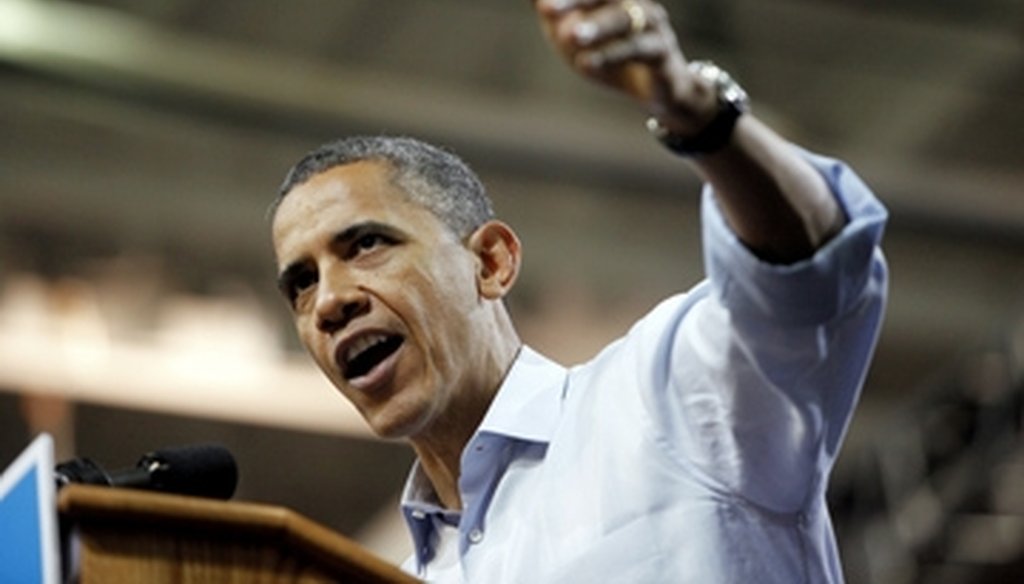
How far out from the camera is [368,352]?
6.09 ft

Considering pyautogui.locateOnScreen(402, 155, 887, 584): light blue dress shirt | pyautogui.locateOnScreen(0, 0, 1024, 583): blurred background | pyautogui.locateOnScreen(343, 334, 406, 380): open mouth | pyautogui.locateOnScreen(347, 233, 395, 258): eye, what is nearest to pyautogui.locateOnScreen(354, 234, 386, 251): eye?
pyautogui.locateOnScreen(347, 233, 395, 258): eye

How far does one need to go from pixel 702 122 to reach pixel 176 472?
1.87 ft

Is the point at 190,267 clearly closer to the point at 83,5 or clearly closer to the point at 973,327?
the point at 83,5

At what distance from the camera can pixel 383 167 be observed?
2.00 meters

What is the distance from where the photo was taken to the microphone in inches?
58.9

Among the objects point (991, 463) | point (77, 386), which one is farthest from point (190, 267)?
point (991, 463)

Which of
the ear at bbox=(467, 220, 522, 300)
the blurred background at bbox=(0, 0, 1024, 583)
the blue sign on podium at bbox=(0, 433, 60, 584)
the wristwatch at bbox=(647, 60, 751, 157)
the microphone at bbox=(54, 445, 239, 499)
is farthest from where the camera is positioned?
the blurred background at bbox=(0, 0, 1024, 583)

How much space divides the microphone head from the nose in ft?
0.87

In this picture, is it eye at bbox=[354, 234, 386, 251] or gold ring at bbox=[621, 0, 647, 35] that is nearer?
gold ring at bbox=[621, 0, 647, 35]

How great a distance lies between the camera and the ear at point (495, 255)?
2062mm

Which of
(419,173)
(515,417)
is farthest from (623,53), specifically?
(419,173)

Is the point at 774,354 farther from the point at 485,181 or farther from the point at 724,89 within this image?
Answer: the point at 485,181

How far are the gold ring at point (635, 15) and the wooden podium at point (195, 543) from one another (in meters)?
0.40

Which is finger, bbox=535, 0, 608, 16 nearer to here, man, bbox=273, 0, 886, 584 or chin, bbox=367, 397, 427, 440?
man, bbox=273, 0, 886, 584
